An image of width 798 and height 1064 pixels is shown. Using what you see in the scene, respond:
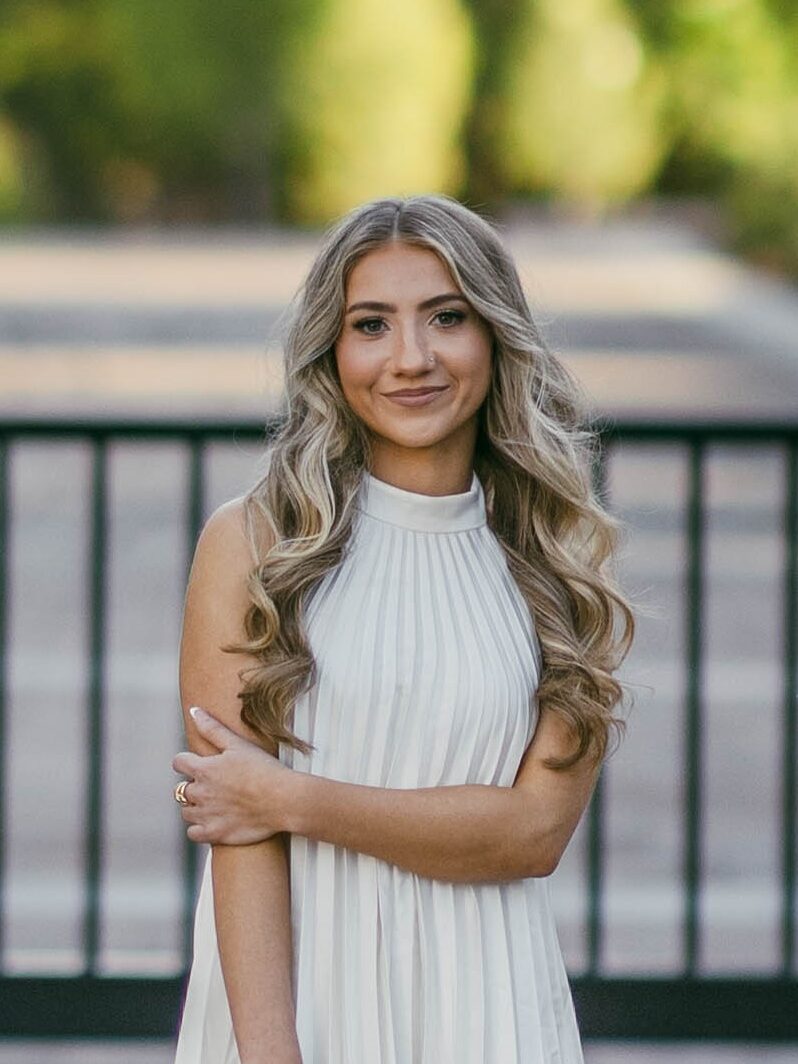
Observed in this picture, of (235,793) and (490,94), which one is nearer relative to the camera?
(235,793)

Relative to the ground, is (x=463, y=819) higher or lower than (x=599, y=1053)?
higher

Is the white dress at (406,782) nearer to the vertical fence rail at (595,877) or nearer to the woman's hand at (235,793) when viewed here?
the woman's hand at (235,793)

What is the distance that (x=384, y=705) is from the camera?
2529 mm

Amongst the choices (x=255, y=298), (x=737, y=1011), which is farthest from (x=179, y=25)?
(x=737, y=1011)

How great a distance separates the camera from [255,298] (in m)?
30.4

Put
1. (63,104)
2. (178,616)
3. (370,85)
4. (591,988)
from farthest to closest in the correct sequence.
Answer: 1. (63,104)
2. (370,85)
3. (178,616)
4. (591,988)

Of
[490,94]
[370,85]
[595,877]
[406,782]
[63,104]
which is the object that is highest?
[490,94]

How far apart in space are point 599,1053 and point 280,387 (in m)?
1.51

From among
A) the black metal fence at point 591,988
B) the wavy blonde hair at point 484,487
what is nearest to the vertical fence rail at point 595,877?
the black metal fence at point 591,988

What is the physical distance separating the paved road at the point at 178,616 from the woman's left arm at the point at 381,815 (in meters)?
0.64

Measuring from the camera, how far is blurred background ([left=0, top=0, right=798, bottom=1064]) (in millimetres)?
4492

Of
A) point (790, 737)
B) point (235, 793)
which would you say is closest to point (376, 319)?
point (235, 793)

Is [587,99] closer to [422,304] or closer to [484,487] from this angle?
[484,487]

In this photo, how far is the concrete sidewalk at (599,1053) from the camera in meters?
4.43
